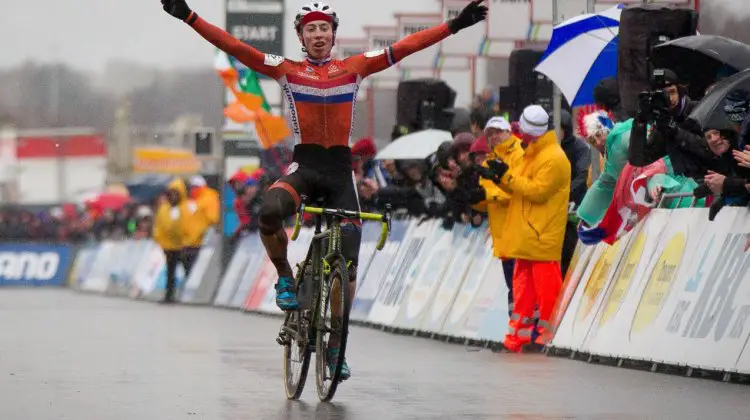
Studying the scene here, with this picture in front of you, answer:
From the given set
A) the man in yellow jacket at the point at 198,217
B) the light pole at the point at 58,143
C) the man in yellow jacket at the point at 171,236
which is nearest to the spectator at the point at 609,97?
the man in yellow jacket at the point at 171,236

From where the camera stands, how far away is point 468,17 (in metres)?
12.3

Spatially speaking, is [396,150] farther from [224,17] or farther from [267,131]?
[224,17]

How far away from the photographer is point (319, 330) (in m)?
11.6

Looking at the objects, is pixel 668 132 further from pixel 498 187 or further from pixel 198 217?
pixel 198 217

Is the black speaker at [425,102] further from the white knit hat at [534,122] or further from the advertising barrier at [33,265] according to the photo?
the advertising barrier at [33,265]

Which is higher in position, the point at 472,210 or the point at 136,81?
the point at 472,210

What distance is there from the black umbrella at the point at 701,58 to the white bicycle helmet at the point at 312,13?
302 centimetres

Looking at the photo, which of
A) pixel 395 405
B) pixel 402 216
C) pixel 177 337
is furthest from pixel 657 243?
pixel 402 216

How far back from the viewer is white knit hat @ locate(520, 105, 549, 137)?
16.6 metres

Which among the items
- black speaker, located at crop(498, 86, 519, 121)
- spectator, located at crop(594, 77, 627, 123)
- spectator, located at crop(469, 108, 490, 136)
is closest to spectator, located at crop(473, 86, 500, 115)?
black speaker, located at crop(498, 86, 519, 121)

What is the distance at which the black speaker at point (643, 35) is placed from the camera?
15.9 meters

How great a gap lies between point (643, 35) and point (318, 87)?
4.52 m

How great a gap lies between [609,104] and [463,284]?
2452mm

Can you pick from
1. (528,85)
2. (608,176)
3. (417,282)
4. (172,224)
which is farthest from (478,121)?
(172,224)
